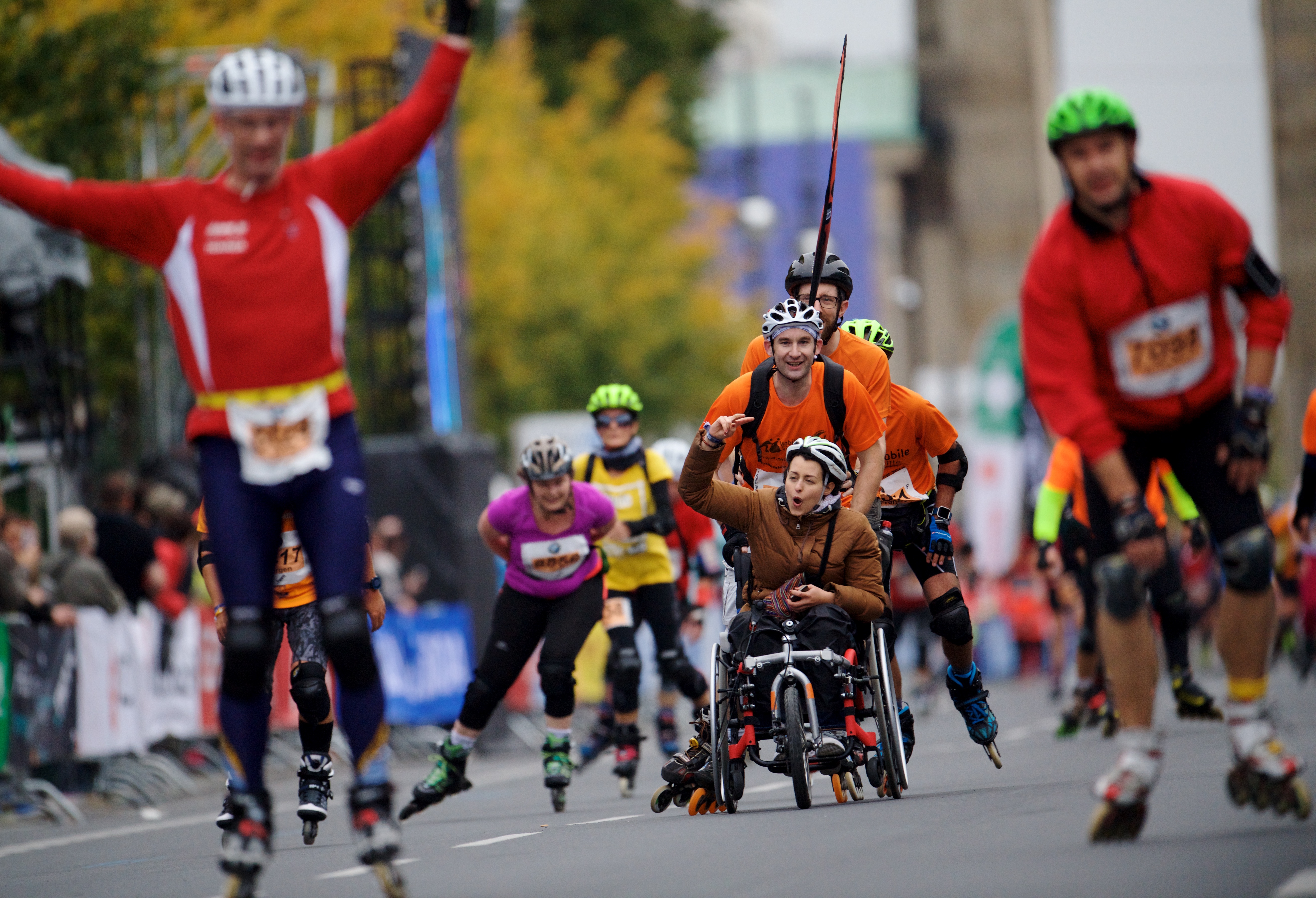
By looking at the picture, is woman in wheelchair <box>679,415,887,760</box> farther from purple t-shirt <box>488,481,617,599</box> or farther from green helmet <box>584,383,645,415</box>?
green helmet <box>584,383,645,415</box>

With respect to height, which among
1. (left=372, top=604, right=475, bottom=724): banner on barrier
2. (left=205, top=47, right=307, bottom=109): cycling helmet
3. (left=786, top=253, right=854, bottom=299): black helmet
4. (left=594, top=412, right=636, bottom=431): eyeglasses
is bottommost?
(left=372, top=604, right=475, bottom=724): banner on barrier

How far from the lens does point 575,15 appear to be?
5244 cm

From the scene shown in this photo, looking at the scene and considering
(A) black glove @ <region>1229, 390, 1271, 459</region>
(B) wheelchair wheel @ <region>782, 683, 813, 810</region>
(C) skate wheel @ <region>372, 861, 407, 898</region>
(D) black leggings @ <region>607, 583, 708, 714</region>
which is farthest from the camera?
(D) black leggings @ <region>607, 583, 708, 714</region>

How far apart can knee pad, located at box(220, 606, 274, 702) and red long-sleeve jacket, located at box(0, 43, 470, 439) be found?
0.55 meters

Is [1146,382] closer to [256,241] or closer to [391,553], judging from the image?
[256,241]

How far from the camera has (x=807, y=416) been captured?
1027 cm

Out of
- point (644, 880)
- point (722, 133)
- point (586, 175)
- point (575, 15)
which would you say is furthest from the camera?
point (722, 133)

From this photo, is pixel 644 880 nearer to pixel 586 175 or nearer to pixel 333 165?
pixel 333 165

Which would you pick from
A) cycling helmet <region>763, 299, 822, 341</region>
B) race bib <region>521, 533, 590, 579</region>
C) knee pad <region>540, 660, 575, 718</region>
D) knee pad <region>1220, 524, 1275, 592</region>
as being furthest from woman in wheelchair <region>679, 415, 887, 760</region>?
knee pad <region>1220, 524, 1275, 592</region>

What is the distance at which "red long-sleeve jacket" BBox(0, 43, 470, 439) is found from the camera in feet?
22.5

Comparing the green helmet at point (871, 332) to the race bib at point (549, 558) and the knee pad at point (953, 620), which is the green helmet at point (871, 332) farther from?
the race bib at point (549, 558)

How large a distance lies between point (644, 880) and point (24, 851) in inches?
213

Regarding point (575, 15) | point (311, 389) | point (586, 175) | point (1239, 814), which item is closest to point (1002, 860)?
point (1239, 814)

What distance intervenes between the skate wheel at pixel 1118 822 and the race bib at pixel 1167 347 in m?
1.29
